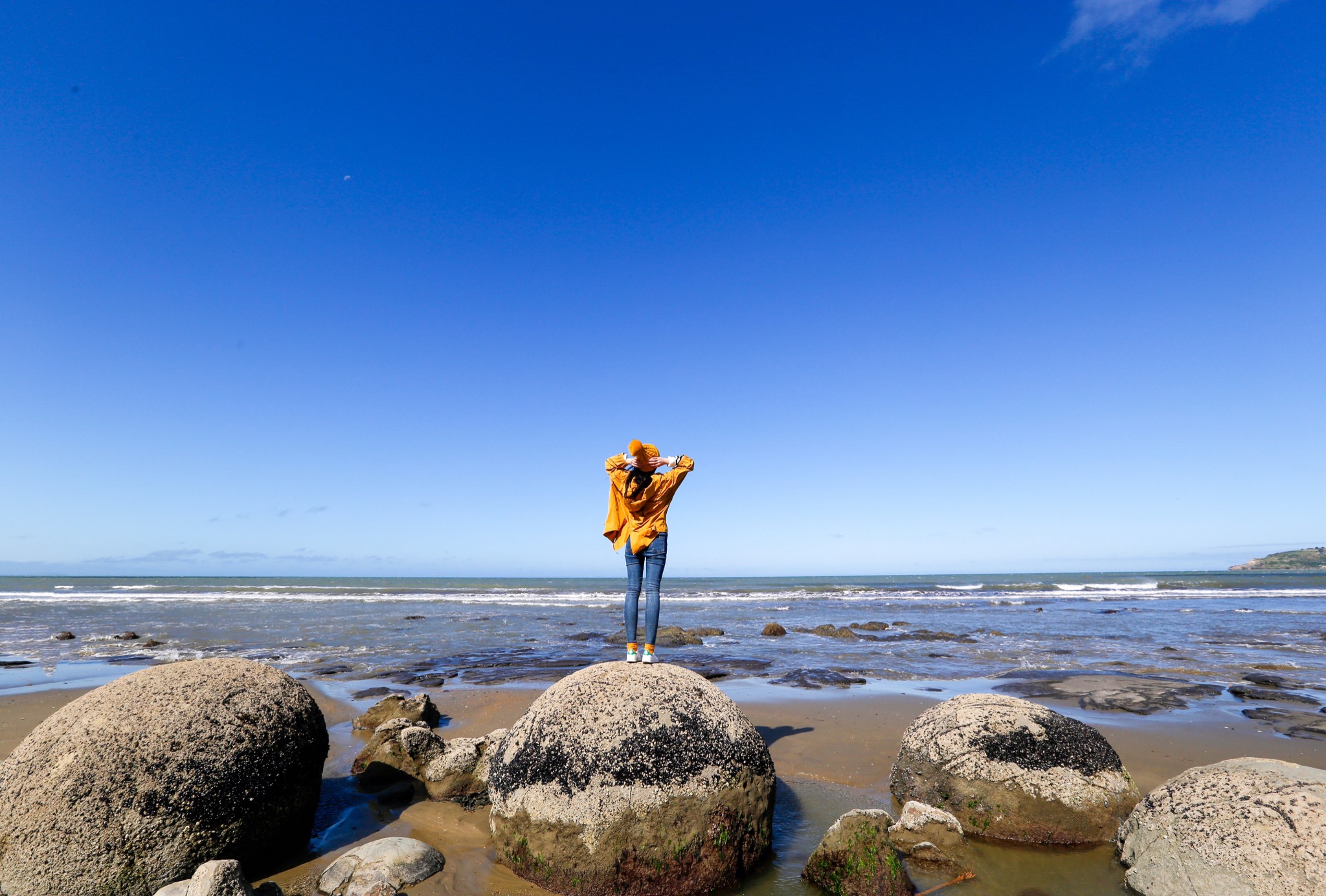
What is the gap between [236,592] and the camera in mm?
44969

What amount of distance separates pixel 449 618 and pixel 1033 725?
2401 cm

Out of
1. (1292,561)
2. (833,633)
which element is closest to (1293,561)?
(1292,561)

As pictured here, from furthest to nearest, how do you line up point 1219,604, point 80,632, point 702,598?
1. point 702,598
2. point 1219,604
3. point 80,632

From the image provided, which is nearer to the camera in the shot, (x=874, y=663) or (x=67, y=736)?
(x=67, y=736)

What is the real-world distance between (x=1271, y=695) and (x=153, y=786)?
14224 mm

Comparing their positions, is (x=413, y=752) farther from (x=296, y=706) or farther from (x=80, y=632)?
(x=80, y=632)

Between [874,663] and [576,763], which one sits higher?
[576,763]

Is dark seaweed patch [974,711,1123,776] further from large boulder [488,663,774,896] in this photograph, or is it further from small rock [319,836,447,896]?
small rock [319,836,447,896]

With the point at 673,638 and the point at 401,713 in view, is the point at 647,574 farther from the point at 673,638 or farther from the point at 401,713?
the point at 673,638

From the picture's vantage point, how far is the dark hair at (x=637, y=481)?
6.28m

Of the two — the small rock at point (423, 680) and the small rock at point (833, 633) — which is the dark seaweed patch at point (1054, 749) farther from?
the small rock at point (833, 633)

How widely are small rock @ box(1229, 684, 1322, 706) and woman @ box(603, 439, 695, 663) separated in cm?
1016

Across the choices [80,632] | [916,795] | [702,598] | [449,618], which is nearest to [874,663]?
[916,795]

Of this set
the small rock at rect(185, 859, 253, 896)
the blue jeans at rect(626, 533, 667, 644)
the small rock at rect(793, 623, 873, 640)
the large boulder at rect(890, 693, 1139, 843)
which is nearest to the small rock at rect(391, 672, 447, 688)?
the blue jeans at rect(626, 533, 667, 644)
